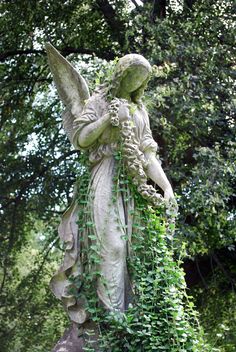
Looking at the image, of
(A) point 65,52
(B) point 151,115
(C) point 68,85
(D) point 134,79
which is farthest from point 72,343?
(A) point 65,52

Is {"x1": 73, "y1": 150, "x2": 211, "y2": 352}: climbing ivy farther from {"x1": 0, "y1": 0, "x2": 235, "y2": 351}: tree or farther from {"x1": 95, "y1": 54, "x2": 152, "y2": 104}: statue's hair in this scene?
{"x1": 0, "y1": 0, "x2": 235, "y2": 351}: tree

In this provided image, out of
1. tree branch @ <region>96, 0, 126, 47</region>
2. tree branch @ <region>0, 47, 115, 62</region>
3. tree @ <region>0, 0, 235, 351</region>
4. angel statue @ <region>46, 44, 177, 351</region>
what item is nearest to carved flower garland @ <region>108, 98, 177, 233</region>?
angel statue @ <region>46, 44, 177, 351</region>

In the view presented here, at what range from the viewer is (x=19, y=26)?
12.9m

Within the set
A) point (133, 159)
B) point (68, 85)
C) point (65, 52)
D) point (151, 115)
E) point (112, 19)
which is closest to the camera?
point (133, 159)

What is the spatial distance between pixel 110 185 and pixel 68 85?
1054 millimetres

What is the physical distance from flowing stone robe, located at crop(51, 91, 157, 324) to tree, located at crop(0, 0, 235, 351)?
324cm

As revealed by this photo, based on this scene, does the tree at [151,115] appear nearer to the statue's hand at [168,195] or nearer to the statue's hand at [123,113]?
the statue's hand at [168,195]

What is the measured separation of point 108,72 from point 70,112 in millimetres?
489

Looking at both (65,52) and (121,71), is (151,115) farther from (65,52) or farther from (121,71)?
(121,71)

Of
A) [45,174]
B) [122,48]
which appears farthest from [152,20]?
[45,174]

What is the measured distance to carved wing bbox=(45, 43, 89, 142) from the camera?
6699 millimetres

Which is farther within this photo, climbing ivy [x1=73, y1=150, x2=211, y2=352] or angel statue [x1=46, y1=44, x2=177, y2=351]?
angel statue [x1=46, y1=44, x2=177, y2=351]

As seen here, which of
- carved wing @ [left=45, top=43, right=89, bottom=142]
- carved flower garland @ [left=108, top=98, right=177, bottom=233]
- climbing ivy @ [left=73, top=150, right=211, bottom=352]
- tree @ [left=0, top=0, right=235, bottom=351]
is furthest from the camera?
tree @ [left=0, top=0, right=235, bottom=351]

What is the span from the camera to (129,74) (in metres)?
6.22
